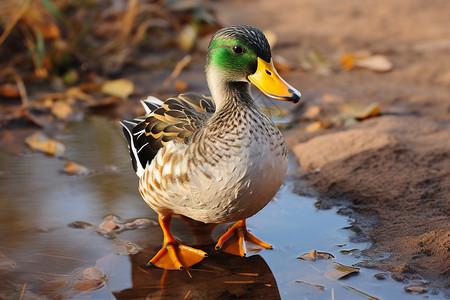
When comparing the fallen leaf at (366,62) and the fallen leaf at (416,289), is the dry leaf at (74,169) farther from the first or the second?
the fallen leaf at (366,62)

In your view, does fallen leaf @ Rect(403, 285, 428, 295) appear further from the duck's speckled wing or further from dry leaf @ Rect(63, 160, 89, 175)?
dry leaf @ Rect(63, 160, 89, 175)

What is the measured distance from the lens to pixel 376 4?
9484mm

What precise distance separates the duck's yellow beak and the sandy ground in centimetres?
102

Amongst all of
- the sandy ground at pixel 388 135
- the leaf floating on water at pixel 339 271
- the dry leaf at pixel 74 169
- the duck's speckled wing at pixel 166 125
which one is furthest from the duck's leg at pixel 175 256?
the dry leaf at pixel 74 169

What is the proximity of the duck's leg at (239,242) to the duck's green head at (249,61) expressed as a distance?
36.8 inches

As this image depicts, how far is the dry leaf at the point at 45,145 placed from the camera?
4.96m

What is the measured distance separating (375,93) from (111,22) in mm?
3993

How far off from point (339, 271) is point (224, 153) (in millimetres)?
893

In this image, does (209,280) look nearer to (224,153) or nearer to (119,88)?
(224,153)

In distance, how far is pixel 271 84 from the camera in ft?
10.2

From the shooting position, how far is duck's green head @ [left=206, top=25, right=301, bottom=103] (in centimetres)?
309

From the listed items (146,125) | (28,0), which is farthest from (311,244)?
(28,0)

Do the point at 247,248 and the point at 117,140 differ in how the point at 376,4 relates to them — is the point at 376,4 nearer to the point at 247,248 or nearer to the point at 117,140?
the point at 117,140

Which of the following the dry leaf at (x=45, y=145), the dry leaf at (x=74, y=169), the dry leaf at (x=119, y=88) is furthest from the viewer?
the dry leaf at (x=119, y=88)
